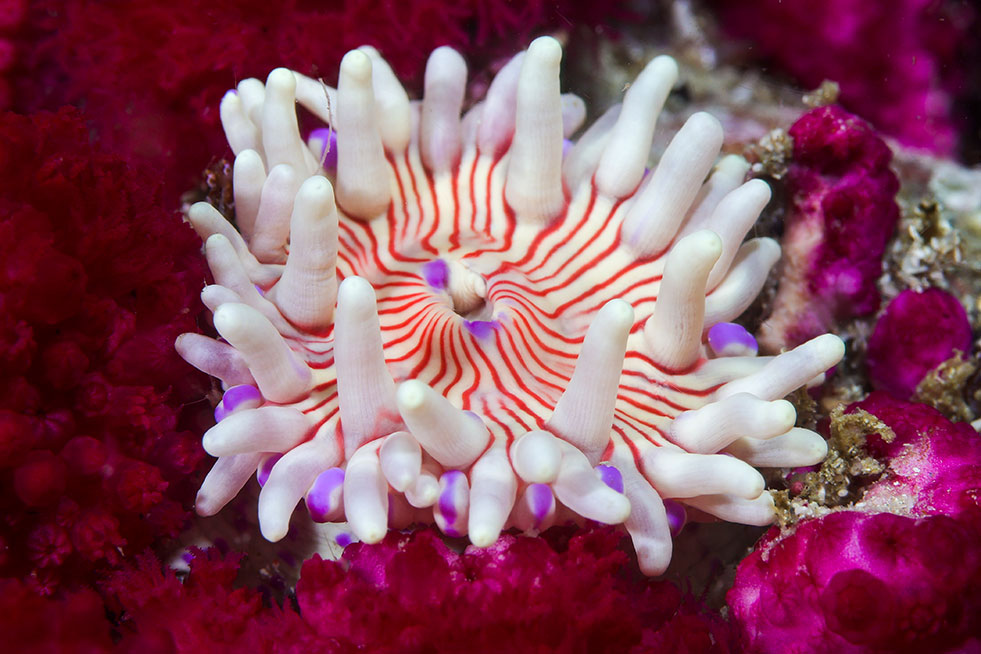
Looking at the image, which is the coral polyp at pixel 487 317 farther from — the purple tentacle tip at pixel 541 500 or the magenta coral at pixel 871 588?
the magenta coral at pixel 871 588

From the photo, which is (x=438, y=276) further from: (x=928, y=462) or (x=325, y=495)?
(x=928, y=462)

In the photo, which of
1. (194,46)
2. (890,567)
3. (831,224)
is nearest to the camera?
(890,567)

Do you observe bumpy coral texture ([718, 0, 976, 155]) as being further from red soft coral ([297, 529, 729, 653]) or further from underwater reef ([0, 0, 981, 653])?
red soft coral ([297, 529, 729, 653])

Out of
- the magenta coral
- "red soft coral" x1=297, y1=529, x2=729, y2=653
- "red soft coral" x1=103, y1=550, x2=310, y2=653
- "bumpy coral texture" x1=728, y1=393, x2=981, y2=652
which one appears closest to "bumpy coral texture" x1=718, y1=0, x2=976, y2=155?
"bumpy coral texture" x1=728, y1=393, x2=981, y2=652

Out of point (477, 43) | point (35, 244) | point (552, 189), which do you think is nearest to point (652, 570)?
point (552, 189)

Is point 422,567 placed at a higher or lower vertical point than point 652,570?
lower

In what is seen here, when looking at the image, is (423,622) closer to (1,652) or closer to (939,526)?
(1,652)

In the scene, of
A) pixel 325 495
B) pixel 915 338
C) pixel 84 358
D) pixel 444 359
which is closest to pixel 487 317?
pixel 444 359
